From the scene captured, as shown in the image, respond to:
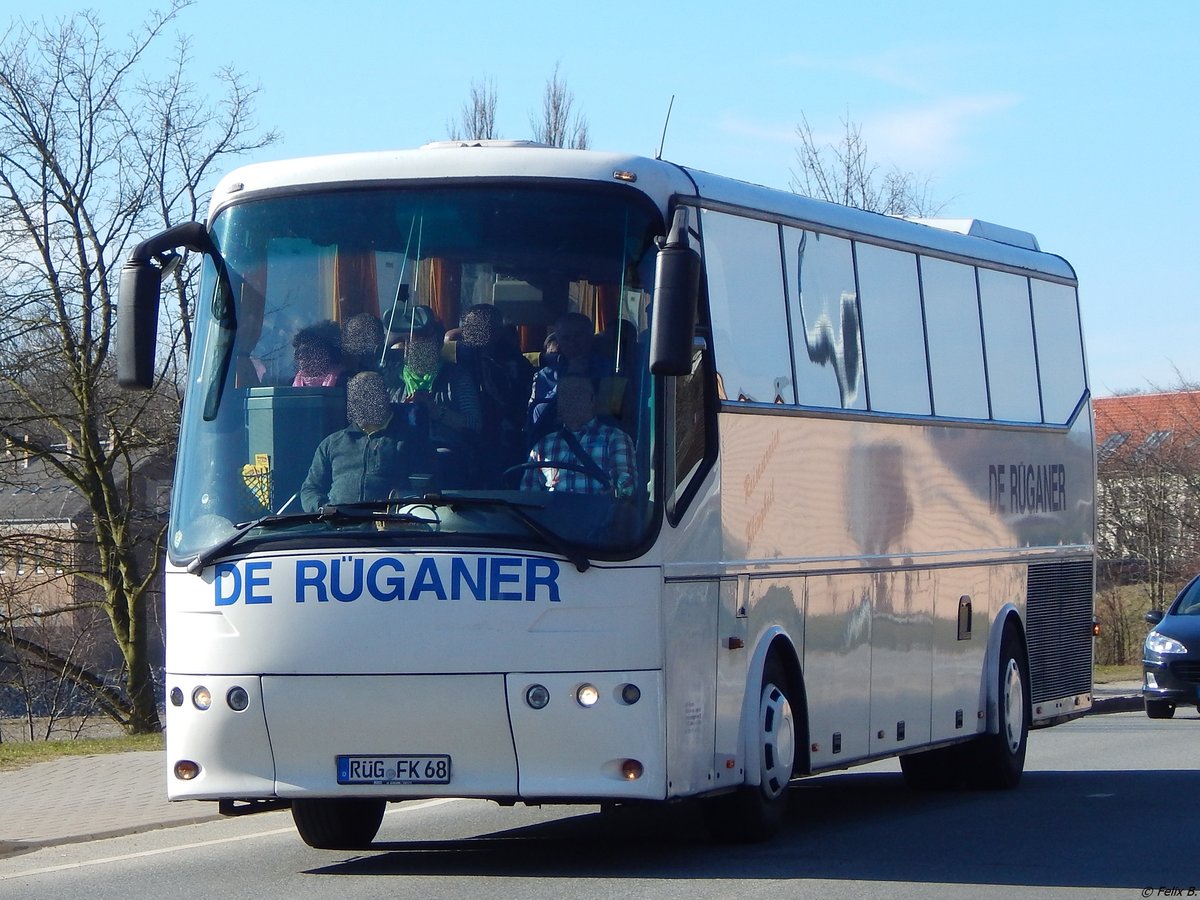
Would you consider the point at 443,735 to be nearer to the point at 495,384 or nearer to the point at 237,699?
the point at 237,699

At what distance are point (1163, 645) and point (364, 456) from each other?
16.2 meters

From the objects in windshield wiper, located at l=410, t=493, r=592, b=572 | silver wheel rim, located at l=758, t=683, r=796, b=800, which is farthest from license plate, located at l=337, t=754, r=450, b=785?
silver wheel rim, located at l=758, t=683, r=796, b=800

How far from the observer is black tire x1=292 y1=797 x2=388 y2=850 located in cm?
1046

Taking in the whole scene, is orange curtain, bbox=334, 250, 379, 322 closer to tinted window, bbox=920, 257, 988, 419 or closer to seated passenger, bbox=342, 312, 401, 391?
seated passenger, bbox=342, 312, 401, 391

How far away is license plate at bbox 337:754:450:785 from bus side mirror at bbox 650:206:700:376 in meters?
2.11

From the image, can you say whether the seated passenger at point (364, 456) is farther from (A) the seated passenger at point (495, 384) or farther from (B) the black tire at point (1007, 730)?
(B) the black tire at point (1007, 730)

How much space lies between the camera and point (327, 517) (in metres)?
8.98

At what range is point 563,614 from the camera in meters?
8.80

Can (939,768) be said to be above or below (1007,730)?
below

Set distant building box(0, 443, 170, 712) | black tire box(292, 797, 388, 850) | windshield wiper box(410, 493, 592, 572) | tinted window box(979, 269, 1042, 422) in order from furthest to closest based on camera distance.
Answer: distant building box(0, 443, 170, 712)
tinted window box(979, 269, 1042, 422)
black tire box(292, 797, 388, 850)
windshield wiper box(410, 493, 592, 572)

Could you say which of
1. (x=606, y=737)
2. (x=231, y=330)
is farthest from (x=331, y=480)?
(x=606, y=737)

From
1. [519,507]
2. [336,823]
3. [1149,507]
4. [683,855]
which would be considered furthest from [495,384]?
[1149,507]

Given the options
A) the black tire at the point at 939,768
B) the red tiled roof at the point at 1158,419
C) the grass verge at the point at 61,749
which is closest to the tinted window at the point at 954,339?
the black tire at the point at 939,768

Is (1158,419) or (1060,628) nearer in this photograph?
(1060,628)
